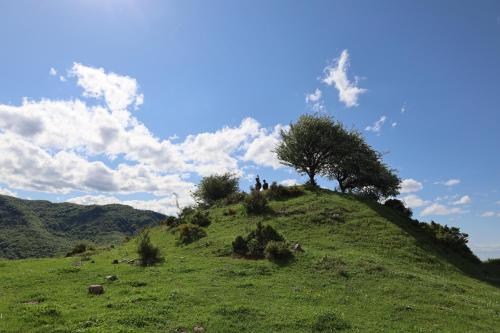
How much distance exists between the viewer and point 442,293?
22078 mm

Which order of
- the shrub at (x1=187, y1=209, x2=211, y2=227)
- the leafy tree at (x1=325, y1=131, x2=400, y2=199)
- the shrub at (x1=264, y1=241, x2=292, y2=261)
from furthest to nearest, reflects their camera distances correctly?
the leafy tree at (x1=325, y1=131, x2=400, y2=199) → the shrub at (x1=187, y1=209, x2=211, y2=227) → the shrub at (x1=264, y1=241, x2=292, y2=261)

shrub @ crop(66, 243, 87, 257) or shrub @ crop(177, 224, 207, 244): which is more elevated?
shrub @ crop(177, 224, 207, 244)

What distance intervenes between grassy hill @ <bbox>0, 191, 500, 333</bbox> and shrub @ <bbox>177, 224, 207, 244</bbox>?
3.22ft

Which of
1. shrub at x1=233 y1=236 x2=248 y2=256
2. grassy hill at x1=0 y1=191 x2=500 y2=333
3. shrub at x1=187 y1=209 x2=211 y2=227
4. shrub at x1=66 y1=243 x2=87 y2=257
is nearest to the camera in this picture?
grassy hill at x1=0 y1=191 x2=500 y2=333

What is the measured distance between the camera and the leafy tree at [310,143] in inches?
2195

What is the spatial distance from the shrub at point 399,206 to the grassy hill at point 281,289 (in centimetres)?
975

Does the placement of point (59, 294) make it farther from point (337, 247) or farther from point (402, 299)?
point (337, 247)

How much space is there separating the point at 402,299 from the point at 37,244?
206098 mm

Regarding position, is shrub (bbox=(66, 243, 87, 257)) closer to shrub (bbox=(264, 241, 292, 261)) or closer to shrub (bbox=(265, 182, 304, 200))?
shrub (bbox=(265, 182, 304, 200))

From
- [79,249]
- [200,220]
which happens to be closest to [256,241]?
[200,220]

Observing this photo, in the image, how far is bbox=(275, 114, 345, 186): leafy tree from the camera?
55.8 meters

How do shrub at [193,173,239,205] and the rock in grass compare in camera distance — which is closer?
the rock in grass

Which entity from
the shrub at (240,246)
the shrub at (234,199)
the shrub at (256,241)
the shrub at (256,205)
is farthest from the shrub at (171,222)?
the shrub at (240,246)

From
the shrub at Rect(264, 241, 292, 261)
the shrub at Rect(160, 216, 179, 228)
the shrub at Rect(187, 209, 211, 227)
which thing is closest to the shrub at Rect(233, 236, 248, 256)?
the shrub at Rect(264, 241, 292, 261)
